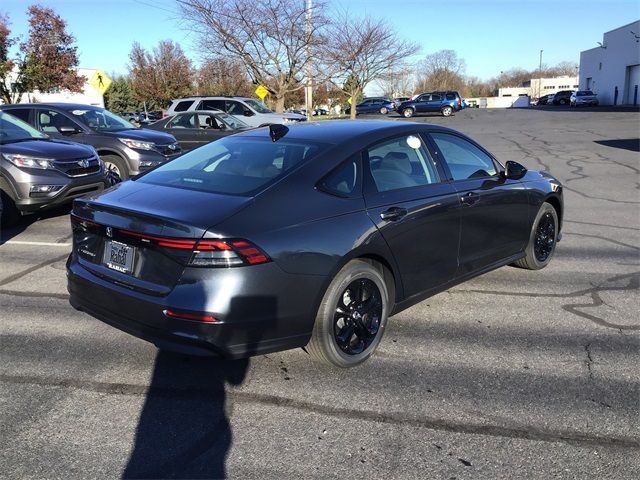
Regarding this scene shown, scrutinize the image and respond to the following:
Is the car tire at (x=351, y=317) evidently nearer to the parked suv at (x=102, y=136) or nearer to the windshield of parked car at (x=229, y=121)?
the parked suv at (x=102, y=136)

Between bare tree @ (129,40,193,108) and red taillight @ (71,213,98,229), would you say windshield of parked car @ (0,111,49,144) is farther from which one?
bare tree @ (129,40,193,108)

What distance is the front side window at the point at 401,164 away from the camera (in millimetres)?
3951

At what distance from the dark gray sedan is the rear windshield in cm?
1067

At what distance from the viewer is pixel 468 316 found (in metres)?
4.60

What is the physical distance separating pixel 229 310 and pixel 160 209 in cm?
76

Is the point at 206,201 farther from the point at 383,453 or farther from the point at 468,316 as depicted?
the point at 468,316

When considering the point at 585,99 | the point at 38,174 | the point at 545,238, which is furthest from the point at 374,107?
the point at 545,238

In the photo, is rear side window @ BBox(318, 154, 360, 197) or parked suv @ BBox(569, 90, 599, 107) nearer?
rear side window @ BBox(318, 154, 360, 197)

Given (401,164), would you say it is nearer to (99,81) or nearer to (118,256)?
(118,256)

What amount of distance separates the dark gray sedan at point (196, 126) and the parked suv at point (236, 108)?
2354 millimetres

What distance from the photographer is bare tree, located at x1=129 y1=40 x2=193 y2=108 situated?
154 ft

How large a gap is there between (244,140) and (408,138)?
4.20 ft

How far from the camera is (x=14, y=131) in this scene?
8.28m

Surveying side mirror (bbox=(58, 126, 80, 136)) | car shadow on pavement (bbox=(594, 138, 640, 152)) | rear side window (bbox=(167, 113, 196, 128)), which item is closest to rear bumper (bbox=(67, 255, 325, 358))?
side mirror (bbox=(58, 126, 80, 136))
